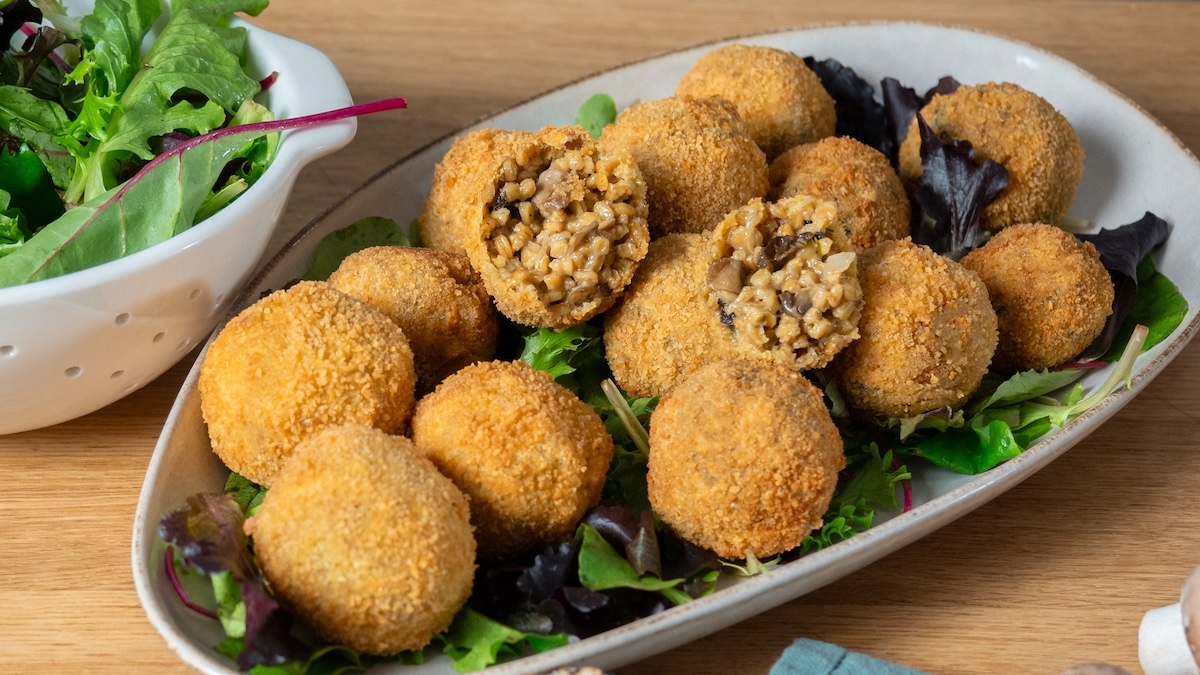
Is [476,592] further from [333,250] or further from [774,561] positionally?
[333,250]

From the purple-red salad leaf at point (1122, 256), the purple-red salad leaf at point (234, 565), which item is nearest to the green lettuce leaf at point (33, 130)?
the purple-red salad leaf at point (234, 565)

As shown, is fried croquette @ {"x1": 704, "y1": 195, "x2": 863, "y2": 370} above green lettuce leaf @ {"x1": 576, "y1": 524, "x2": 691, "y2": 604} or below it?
above

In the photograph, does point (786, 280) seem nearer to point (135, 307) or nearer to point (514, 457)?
point (514, 457)

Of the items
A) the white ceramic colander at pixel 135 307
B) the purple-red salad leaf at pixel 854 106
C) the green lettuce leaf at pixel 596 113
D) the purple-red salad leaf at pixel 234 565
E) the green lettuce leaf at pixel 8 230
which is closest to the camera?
the purple-red salad leaf at pixel 234 565

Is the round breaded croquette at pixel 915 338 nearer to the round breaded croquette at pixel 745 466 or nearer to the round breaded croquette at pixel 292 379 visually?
the round breaded croquette at pixel 745 466

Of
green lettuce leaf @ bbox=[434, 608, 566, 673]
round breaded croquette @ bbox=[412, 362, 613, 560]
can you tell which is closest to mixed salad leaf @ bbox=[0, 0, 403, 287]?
round breaded croquette @ bbox=[412, 362, 613, 560]

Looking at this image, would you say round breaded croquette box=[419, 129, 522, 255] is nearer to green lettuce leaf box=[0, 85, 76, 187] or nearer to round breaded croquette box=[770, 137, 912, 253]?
round breaded croquette box=[770, 137, 912, 253]
